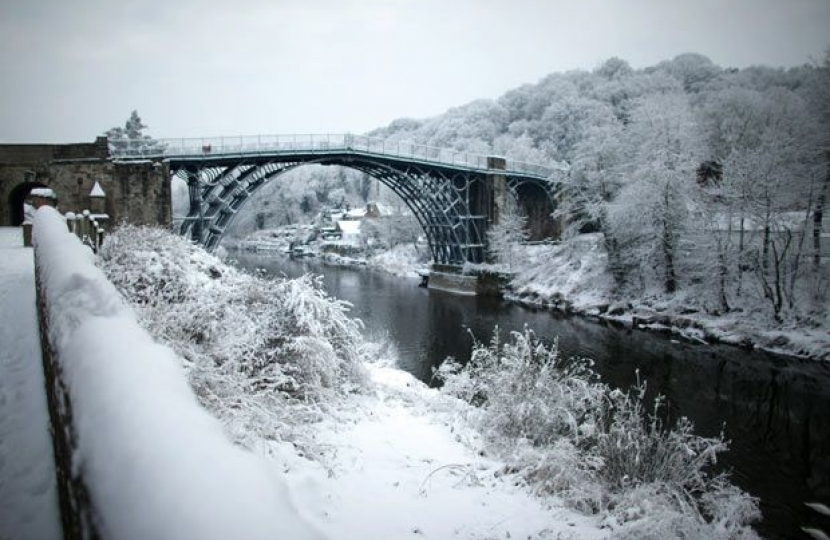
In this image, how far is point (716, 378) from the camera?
14516 mm

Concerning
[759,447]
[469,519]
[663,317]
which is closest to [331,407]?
[469,519]

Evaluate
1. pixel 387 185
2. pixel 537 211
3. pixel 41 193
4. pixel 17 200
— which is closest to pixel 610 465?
pixel 41 193

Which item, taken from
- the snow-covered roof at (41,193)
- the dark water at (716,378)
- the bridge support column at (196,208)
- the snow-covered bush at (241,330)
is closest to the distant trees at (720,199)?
the dark water at (716,378)

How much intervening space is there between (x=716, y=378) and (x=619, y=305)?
9.81 m


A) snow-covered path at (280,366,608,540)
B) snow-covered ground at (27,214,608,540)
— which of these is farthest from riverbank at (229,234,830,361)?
snow-covered path at (280,366,608,540)

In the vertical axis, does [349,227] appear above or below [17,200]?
below

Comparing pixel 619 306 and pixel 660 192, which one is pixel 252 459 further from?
pixel 619 306

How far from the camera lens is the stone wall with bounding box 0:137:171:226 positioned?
19062mm

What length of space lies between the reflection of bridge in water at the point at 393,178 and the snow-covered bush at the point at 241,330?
1500 centimetres

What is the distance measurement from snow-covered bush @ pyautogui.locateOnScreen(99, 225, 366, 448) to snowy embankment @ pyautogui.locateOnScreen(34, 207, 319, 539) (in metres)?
3.25

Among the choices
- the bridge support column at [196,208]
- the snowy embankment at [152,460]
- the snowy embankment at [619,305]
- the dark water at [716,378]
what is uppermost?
the bridge support column at [196,208]

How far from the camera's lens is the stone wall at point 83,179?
1906cm

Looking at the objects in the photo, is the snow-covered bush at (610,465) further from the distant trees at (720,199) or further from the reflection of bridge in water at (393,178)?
the reflection of bridge in water at (393,178)

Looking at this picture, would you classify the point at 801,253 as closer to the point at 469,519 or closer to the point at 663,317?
the point at 663,317
